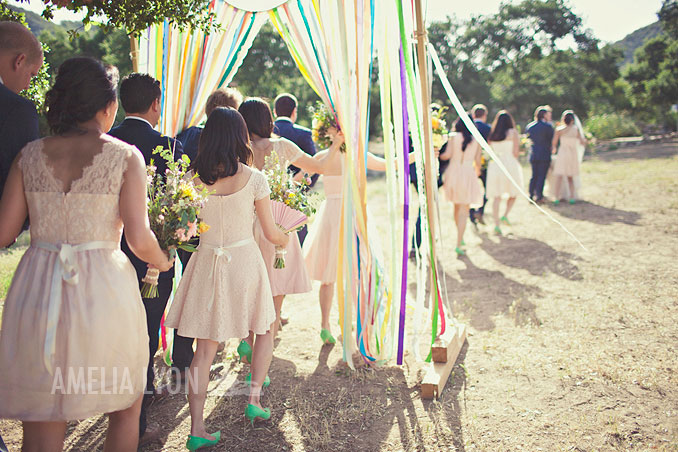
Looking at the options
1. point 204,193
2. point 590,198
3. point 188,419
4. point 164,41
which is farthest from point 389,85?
point 590,198

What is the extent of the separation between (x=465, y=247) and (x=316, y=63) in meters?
4.59

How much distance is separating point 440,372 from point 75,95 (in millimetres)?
2761

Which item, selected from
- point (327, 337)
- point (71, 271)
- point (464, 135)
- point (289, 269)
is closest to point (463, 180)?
point (464, 135)

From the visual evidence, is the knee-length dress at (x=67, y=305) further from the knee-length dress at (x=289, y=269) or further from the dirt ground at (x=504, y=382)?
the knee-length dress at (x=289, y=269)

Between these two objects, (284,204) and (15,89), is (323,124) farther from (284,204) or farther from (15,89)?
(15,89)

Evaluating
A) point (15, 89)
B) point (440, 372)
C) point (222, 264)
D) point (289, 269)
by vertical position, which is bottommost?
point (440, 372)

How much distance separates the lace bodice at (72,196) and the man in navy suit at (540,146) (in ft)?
31.2

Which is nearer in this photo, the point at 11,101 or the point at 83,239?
the point at 83,239

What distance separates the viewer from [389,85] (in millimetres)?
3459

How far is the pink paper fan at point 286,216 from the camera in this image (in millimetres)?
3234

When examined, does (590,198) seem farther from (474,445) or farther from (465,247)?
(474,445)

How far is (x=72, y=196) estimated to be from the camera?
1.97 metres

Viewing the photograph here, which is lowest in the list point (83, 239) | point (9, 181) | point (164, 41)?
point (83, 239)

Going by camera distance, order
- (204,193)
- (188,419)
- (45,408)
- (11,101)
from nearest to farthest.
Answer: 1. (45,408)
2. (11,101)
3. (204,193)
4. (188,419)
